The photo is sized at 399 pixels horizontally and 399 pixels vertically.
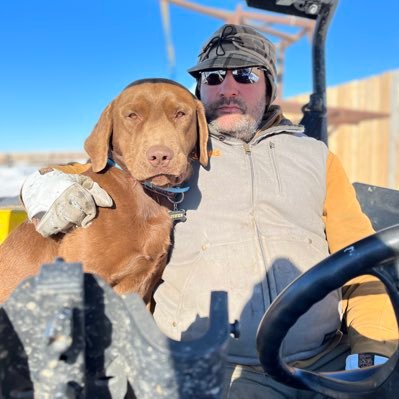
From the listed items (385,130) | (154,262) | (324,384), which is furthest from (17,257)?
(385,130)

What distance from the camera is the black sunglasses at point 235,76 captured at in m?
2.70

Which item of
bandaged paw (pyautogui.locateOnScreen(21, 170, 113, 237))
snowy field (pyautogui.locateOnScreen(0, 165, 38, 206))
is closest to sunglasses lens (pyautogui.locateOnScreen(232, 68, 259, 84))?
bandaged paw (pyautogui.locateOnScreen(21, 170, 113, 237))

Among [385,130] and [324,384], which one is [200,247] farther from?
[385,130]

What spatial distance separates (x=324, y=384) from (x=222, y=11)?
48.9ft

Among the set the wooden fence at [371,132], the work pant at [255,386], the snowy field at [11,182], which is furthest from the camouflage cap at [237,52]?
the wooden fence at [371,132]

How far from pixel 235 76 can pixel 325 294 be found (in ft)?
6.38

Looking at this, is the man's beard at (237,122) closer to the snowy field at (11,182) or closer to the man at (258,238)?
the man at (258,238)

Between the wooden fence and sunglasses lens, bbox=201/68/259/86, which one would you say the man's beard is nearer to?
sunglasses lens, bbox=201/68/259/86

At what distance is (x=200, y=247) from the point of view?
217cm

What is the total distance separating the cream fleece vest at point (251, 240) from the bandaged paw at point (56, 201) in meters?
0.55

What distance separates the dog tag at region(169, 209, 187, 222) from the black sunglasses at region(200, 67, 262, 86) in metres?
0.92

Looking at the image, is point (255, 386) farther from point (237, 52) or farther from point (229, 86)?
point (237, 52)

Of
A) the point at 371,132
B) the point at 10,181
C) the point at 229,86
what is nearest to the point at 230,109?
the point at 229,86

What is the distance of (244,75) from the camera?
8.91 feet
